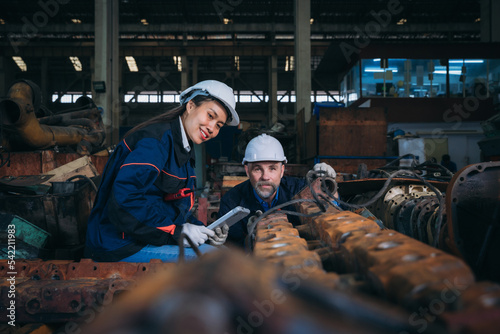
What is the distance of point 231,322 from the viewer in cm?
59

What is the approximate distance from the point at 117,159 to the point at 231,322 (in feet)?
5.21

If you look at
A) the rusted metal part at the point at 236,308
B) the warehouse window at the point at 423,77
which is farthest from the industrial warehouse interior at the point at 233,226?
the warehouse window at the point at 423,77

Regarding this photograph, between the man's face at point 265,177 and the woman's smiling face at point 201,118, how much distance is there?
61cm

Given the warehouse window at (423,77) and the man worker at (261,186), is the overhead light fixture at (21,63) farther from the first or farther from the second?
the man worker at (261,186)

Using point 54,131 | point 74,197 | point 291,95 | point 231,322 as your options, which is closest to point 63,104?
point 291,95

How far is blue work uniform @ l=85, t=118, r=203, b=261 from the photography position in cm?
178

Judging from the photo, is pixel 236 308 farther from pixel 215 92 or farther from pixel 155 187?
pixel 215 92

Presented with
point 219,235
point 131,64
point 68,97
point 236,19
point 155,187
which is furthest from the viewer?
point 68,97

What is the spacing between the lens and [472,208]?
1303 millimetres

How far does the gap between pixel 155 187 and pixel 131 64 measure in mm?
16368

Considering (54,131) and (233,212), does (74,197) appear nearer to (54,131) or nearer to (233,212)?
(233,212)

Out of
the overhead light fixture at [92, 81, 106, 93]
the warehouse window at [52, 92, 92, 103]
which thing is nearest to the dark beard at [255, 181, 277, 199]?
the overhead light fixture at [92, 81, 106, 93]

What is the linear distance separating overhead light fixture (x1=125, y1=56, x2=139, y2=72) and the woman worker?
1557cm

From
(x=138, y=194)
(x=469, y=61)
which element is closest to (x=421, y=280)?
(x=138, y=194)
